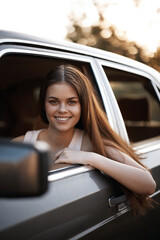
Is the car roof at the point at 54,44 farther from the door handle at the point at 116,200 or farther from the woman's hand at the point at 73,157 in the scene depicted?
the door handle at the point at 116,200

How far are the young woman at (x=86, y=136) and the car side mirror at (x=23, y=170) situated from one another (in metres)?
0.92

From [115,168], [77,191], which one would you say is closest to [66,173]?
[77,191]

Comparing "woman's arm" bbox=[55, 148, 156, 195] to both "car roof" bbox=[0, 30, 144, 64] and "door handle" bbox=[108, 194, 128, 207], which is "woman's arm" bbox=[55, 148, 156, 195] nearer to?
"door handle" bbox=[108, 194, 128, 207]

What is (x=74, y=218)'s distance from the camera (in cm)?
158

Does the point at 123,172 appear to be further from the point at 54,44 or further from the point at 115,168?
the point at 54,44

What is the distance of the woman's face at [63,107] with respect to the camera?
2078mm

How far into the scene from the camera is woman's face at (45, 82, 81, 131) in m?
2.08

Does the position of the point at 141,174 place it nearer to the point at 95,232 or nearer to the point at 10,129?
the point at 95,232

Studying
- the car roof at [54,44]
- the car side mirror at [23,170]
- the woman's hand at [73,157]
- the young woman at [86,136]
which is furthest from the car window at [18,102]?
the car side mirror at [23,170]

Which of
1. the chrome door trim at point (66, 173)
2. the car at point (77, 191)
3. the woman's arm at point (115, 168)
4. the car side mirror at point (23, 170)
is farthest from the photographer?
the woman's arm at point (115, 168)

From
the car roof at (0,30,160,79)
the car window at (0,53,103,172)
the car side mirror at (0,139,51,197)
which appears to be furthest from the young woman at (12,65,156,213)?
the car window at (0,53,103,172)

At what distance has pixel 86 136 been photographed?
7.36ft

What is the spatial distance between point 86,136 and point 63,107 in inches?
11.9

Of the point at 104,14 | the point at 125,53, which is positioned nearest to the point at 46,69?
the point at 104,14
